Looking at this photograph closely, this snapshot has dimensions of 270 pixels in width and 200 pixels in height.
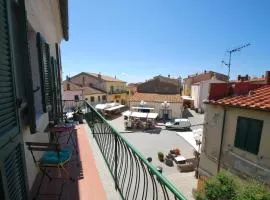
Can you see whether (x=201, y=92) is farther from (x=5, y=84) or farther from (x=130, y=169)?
(x=5, y=84)

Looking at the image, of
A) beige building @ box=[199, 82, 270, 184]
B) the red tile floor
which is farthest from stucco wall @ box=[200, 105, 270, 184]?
the red tile floor

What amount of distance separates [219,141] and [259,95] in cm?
304

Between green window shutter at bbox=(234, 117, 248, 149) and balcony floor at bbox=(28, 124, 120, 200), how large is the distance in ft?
25.7

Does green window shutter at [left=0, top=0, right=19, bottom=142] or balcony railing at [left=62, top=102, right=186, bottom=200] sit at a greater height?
green window shutter at [left=0, top=0, right=19, bottom=142]

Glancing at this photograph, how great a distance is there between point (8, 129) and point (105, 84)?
39005 mm

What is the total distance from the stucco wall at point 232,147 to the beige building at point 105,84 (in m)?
30.3

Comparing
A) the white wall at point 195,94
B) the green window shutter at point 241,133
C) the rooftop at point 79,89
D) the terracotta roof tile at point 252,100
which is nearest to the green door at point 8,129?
the terracotta roof tile at point 252,100

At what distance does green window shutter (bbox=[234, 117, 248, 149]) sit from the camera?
972 centimetres

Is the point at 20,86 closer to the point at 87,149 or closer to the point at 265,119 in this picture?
the point at 87,149

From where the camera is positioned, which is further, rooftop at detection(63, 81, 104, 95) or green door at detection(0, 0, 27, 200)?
rooftop at detection(63, 81, 104, 95)

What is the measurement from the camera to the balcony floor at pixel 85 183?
3.00m

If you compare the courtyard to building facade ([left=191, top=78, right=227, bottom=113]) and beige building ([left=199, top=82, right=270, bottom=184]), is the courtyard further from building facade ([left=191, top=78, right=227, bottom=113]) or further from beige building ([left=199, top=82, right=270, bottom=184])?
building facade ([left=191, top=78, right=227, bottom=113])

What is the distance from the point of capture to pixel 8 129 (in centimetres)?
174

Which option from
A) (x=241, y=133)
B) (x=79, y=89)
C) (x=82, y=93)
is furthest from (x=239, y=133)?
(x=79, y=89)
